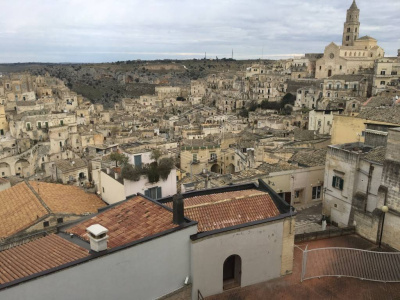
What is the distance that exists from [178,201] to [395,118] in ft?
53.7

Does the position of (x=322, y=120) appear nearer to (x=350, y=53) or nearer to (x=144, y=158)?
(x=144, y=158)

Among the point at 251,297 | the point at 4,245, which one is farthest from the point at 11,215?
the point at 251,297

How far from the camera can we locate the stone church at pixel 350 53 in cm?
7612

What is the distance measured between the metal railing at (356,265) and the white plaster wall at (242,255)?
56.7 inches

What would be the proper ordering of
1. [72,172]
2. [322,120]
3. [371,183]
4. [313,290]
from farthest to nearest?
[322,120] < [72,172] < [371,183] < [313,290]

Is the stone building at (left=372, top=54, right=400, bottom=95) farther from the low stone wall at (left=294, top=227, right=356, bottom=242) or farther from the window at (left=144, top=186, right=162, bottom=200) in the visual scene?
the window at (left=144, top=186, right=162, bottom=200)

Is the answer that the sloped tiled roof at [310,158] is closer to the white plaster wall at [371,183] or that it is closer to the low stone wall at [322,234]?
the white plaster wall at [371,183]

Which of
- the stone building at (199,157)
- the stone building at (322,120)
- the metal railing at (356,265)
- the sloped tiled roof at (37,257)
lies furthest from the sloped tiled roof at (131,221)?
the stone building at (322,120)

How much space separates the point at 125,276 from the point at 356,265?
26.3ft

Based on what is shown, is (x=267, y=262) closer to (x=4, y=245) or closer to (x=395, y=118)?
(x=4, y=245)

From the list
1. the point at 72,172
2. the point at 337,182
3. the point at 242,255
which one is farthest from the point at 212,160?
the point at 242,255

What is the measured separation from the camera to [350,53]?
82250 mm

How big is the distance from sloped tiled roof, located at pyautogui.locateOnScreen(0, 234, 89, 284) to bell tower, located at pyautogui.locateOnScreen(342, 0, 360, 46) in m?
97.2

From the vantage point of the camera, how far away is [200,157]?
3381cm
